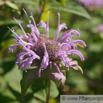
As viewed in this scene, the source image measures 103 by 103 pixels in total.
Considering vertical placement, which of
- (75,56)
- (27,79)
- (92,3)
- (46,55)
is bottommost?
(75,56)

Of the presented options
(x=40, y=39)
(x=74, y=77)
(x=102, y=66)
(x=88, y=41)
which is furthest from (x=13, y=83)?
(x=102, y=66)

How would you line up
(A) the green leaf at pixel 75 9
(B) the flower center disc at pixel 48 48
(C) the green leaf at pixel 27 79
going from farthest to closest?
(A) the green leaf at pixel 75 9 → (B) the flower center disc at pixel 48 48 → (C) the green leaf at pixel 27 79

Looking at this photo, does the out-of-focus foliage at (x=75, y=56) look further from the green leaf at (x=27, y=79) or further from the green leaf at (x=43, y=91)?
the green leaf at (x=27, y=79)

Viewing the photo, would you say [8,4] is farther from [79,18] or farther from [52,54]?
[79,18]

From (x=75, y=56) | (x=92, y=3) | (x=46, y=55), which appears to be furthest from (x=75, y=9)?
(x=92, y=3)

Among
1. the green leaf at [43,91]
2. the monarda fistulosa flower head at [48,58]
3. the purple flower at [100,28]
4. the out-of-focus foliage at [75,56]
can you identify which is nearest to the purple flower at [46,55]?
the monarda fistulosa flower head at [48,58]

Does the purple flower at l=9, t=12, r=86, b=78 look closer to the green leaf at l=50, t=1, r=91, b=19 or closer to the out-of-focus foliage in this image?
the green leaf at l=50, t=1, r=91, b=19

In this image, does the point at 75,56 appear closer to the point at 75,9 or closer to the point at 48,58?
the point at 75,9

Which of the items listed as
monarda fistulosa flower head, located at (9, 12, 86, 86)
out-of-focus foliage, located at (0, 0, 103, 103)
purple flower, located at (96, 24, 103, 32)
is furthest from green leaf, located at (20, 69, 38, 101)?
purple flower, located at (96, 24, 103, 32)
